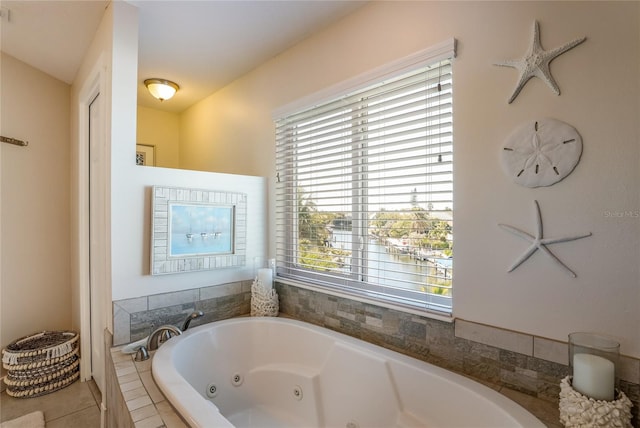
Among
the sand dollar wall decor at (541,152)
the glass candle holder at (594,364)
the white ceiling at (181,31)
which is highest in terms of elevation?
the white ceiling at (181,31)

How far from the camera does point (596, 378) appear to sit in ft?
3.18

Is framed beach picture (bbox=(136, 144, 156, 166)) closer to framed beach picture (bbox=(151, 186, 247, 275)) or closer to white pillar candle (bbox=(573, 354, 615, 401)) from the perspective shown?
framed beach picture (bbox=(151, 186, 247, 275))

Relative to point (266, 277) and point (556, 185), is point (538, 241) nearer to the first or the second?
point (556, 185)

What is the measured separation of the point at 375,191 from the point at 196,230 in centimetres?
120

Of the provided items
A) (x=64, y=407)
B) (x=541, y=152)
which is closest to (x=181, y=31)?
(x=541, y=152)

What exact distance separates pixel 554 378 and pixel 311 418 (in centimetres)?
118

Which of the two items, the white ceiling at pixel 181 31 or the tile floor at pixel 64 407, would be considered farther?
the tile floor at pixel 64 407

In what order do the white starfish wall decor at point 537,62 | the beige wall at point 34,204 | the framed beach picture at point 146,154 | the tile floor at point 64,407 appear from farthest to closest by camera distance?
the framed beach picture at point 146,154 → the beige wall at point 34,204 → the tile floor at point 64,407 → the white starfish wall decor at point 537,62

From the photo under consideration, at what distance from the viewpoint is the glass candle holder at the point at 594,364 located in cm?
96

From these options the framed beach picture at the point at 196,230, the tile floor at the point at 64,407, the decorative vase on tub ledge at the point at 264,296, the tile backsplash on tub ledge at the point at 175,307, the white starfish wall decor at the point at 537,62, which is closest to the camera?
the white starfish wall decor at the point at 537,62

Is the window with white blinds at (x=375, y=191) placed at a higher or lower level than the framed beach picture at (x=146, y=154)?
lower

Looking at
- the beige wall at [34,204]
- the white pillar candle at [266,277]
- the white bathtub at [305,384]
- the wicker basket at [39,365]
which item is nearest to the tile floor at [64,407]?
the wicker basket at [39,365]

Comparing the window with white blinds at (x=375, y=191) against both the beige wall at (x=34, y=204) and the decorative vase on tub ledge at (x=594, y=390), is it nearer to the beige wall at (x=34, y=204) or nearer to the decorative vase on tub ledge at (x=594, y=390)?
the decorative vase on tub ledge at (x=594, y=390)

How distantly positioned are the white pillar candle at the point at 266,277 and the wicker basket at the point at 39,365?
5.35ft
